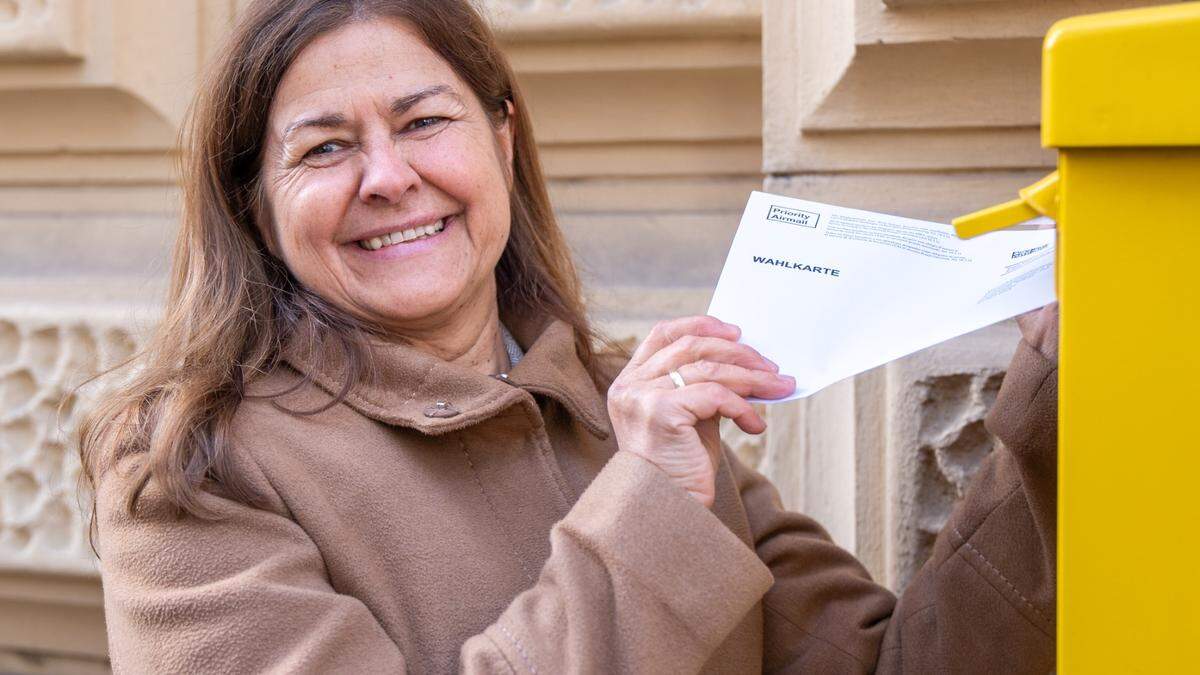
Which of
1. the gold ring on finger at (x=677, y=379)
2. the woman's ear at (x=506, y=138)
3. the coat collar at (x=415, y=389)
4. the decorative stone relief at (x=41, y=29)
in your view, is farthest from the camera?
the decorative stone relief at (x=41, y=29)

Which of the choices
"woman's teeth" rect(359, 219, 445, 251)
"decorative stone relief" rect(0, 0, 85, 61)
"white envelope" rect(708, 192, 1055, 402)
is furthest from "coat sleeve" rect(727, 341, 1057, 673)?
"decorative stone relief" rect(0, 0, 85, 61)

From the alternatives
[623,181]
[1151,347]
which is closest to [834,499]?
[623,181]

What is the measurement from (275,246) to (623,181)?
2.73ft

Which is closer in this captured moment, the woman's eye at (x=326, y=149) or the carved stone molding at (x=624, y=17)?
the woman's eye at (x=326, y=149)

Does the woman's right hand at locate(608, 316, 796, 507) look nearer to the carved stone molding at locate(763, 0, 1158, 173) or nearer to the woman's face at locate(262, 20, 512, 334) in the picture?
the woman's face at locate(262, 20, 512, 334)

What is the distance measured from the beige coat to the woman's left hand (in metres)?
0.01

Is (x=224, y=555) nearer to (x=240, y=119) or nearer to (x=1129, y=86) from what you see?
(x=240, y=119)

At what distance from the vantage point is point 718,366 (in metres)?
1.11

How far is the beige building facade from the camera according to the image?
1.64 m

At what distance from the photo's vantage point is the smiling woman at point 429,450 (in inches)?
41.1

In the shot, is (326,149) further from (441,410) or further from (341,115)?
(441,410)

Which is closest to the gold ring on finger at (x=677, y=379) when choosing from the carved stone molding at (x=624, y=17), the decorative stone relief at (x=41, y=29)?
the carved stone molding at (x=624, y=17)

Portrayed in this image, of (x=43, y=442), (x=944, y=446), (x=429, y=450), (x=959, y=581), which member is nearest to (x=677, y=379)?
(x=429, y=450)

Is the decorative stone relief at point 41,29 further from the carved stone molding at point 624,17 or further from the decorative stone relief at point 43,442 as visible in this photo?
the carved stone molding at point 624,17
